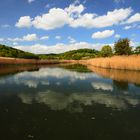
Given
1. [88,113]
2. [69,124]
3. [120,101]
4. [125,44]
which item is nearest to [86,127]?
[69,124]

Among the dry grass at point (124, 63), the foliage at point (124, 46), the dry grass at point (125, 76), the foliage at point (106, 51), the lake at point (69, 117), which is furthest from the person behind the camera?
the foliage at point (106, 51)

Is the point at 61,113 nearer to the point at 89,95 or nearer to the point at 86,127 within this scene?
the point at 86,127

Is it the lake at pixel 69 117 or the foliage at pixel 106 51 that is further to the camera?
the foliage at pixel 106 51

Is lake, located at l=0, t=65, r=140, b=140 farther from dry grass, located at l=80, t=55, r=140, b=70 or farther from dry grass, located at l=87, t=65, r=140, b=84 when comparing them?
dry grass, located at l=80, t=55, r=140, b=70

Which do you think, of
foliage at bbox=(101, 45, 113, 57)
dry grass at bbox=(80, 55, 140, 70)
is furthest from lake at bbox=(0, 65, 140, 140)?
foliage at bbox=(101, 45, 113, 57)

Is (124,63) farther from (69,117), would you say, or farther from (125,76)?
(69,117)

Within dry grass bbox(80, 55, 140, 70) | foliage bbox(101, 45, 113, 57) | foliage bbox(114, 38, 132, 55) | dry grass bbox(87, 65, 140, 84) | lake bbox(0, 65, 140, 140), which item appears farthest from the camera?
foliage bbox(101, 45, 113, 57)

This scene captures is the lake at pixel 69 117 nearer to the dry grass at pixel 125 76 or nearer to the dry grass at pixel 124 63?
the dry grass at pixel 125 76

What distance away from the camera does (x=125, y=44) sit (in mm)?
47031

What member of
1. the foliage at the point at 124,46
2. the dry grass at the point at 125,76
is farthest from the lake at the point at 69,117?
the foliage at the point at 124,46

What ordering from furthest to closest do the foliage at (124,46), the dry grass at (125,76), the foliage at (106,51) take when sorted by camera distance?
the foliage at (106,51) < the foliage at (124,46) < the dry grass at (125,76)

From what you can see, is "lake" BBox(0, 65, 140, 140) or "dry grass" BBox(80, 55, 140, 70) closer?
"lake" BBox(0, 65, 140, 140)

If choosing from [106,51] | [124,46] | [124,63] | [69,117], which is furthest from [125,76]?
[106,51]

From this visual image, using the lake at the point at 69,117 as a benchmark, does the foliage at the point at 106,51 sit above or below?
above
